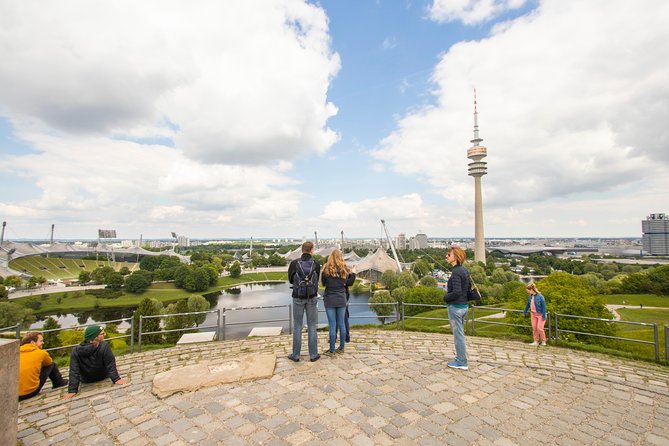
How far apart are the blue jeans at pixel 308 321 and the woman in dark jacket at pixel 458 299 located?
195 cm

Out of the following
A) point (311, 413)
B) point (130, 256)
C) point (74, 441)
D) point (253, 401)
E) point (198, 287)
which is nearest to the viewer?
point (74, 441)

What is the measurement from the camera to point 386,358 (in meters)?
5.18

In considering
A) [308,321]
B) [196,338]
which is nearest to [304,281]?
[308,321]

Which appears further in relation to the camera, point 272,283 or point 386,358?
point 272,283

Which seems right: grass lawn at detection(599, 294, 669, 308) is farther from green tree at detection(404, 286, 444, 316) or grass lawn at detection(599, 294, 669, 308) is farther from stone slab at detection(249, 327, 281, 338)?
stone slab at detection(249, 327, 281, 338)

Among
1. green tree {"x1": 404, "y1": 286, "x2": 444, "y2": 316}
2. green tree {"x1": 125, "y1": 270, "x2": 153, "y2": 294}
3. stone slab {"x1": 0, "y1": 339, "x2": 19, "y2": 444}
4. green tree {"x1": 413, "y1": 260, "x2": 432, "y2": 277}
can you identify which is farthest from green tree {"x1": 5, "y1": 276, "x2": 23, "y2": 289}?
green tree {"x1": 413, "y1": 260, "x2": 432, "y2": 277}

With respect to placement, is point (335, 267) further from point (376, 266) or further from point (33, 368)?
point (376, 266)

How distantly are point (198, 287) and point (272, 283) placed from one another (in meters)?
15.3

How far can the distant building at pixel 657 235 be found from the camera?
418 ft

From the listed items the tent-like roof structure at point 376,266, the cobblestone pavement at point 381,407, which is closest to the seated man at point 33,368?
the cobblestone pavement at point 381,407

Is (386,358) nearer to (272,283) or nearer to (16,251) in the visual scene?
(272,283)

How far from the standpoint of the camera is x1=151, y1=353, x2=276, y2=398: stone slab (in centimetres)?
405

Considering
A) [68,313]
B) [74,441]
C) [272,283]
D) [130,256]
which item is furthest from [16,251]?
[74,441]

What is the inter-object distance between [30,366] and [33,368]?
Answer: 44 mm
